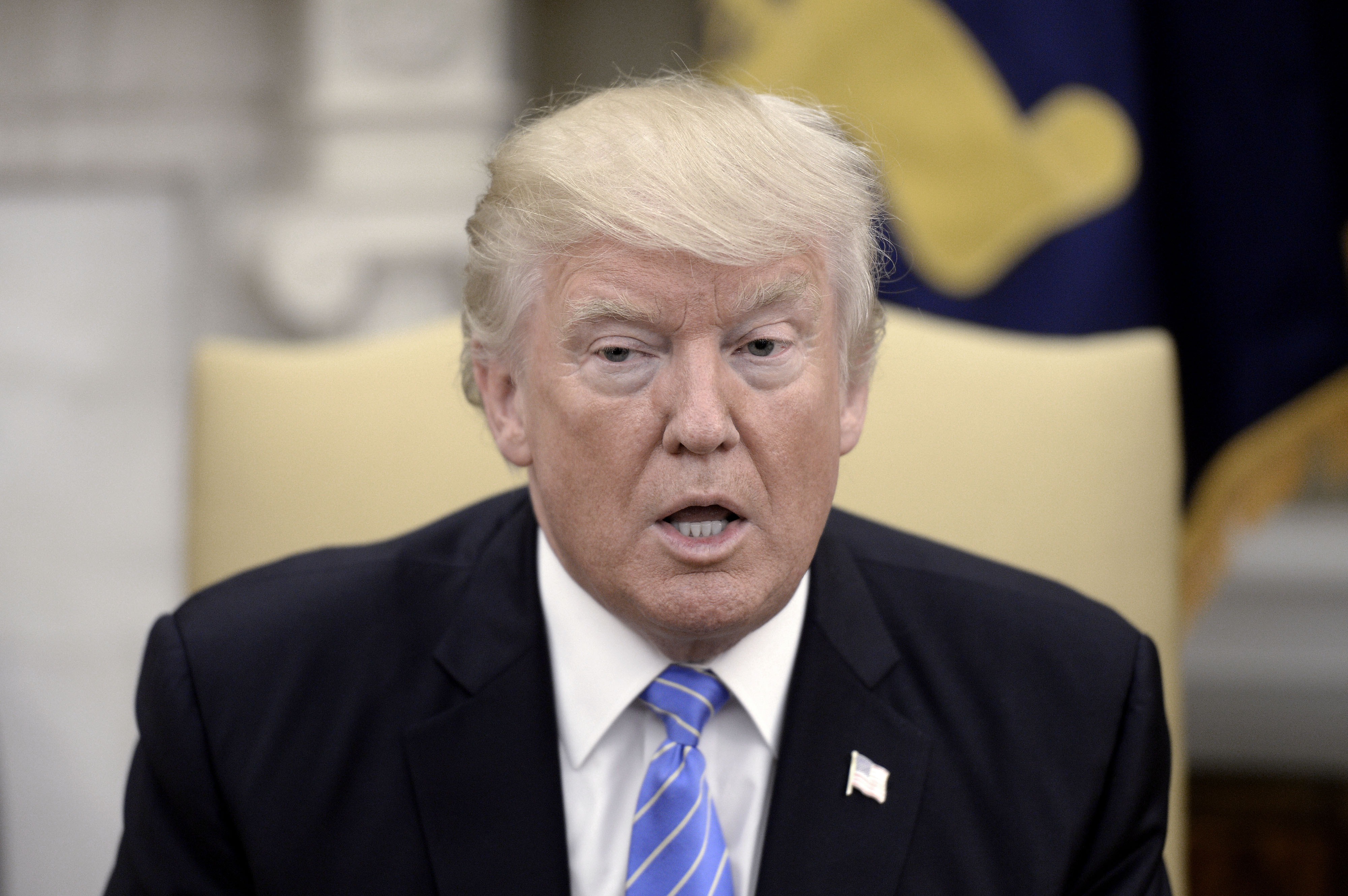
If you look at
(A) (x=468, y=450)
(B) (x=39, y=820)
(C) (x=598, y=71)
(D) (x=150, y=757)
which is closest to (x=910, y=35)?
(C) (x=598, y=71)

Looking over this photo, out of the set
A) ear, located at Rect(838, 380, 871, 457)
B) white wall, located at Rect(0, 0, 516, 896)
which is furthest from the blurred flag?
ear, located at Rect(838, 380, 871, 457)

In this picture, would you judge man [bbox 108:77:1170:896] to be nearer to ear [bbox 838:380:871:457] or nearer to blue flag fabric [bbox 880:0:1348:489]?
Answer: ear [bbox 838:380:871:457]

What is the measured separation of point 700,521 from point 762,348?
147 mm

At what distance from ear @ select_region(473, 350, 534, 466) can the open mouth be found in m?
0.17

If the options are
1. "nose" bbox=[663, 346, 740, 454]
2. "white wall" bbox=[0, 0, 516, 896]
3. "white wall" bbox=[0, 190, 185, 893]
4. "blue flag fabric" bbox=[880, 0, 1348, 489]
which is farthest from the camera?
"white wall" bbox=[0, 190, 185, 893]

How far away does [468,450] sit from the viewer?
1.51 metres

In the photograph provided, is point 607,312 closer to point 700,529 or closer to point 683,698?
point 700,529

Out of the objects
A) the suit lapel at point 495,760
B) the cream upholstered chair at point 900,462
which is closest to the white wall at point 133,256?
the cream upholstered chair at point 900,462

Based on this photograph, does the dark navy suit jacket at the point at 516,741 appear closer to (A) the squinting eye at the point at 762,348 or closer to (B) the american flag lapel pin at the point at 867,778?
(B) the american flag lapel pin at the point at 867,778

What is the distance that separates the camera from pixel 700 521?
1.01 metres

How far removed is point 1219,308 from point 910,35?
25.9 inches

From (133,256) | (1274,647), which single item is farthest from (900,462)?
(133,256)

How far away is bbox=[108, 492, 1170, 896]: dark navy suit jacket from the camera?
1.08 m

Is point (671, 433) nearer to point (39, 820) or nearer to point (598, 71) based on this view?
point (598, 71)
